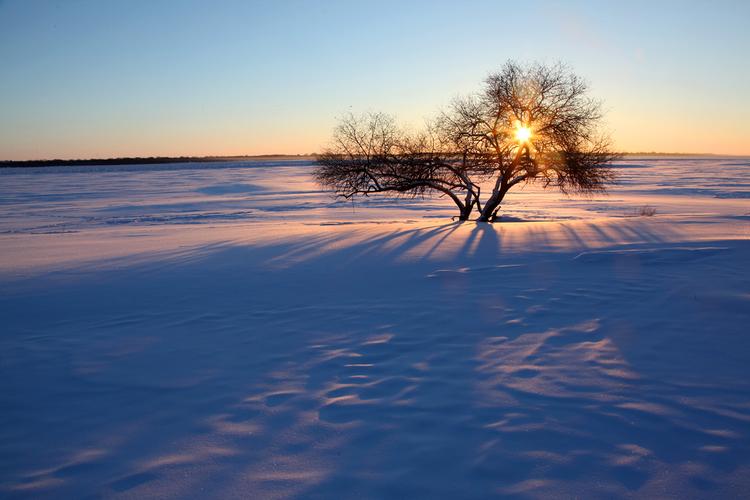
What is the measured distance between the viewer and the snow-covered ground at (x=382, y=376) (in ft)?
11.2

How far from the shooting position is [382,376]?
4898 mm

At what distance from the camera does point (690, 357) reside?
5.15 metres

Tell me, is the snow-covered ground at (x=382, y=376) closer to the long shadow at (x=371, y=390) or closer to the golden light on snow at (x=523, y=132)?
the long shadow at (x=371, y=390)

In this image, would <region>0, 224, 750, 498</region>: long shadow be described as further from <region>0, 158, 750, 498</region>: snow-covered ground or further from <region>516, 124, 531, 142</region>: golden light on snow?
<region>516, 124, 531, 142</region>: golden light on snow

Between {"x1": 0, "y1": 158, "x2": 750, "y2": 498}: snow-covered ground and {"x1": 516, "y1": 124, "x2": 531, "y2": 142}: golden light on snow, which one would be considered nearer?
{"x1": 0, "y1": 158, "x2": 750, "y2": 498}: snow-covered ground

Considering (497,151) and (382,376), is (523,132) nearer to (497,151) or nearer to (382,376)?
(497,151)

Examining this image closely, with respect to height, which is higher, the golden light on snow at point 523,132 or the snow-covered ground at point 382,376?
the golden light on snow at point 523,132

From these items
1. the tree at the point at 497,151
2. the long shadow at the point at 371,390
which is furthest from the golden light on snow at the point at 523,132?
the long shadow at the point at 371,390

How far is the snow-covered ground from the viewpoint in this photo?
11.2 ft

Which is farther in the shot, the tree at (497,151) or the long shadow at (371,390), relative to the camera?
the tree at (497,151)

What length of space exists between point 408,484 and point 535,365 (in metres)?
2.21

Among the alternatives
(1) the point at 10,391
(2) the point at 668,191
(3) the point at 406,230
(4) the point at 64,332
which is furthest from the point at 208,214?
(2) the point at 668,191

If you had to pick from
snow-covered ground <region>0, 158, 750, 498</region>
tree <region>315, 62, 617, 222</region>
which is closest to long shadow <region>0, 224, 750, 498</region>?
snow-covered ground <region>0, 158, 750, 498</region>

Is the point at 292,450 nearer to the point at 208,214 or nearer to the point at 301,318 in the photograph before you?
the point at 301,318
